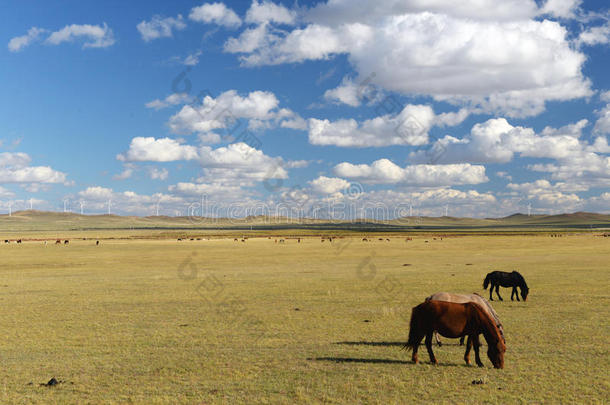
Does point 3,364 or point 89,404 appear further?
point 3,364

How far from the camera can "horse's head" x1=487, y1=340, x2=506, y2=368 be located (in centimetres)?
1297

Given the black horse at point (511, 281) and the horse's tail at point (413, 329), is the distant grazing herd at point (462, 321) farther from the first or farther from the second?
the black horse at point (511, 281)

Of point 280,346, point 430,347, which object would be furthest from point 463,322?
point 280,346

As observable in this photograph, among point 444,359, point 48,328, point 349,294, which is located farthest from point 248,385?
point 349,294

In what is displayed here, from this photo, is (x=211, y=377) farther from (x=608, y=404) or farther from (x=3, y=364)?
(x=608, y=404)

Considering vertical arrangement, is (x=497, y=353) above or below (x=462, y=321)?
below

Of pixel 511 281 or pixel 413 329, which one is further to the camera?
pixel 511 281

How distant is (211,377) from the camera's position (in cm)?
1288

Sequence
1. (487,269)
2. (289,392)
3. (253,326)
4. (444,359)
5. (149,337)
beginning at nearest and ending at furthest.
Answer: (289,392), (444,359), (149,337), (253,326), (487,269)

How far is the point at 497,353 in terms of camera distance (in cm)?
1301

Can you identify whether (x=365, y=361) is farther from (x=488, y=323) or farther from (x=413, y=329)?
(x=488, y=323)

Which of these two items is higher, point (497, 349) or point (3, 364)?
point (497, 349)

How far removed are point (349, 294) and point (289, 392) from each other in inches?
666

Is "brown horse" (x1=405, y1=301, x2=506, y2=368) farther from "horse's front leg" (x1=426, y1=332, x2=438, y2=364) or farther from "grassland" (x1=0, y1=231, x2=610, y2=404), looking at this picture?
"grassland" (x1=0, y1=231, x2=610, y2=404)
